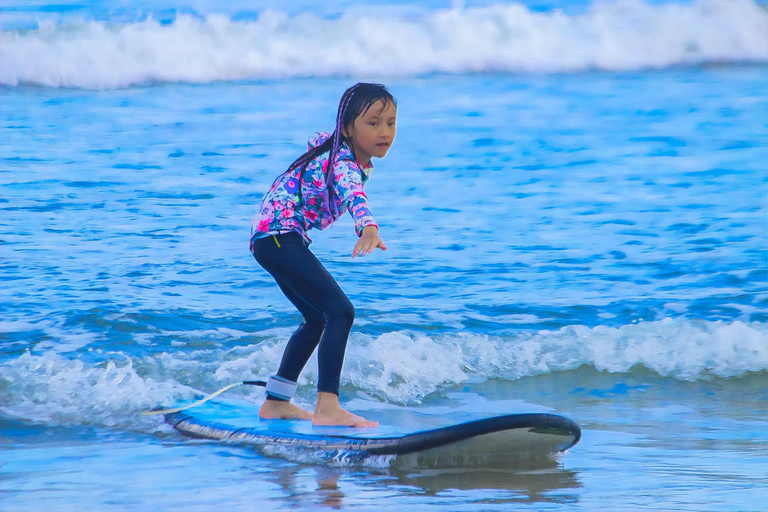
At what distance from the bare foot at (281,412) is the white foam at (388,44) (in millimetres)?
7430

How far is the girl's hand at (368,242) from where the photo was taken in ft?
7.68

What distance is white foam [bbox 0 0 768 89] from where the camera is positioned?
9.77 m

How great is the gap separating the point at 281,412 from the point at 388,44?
310 inches

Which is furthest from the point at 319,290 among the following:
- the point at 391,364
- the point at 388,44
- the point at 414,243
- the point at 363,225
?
the point at 388,44

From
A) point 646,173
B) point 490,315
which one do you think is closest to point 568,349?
point 490,315

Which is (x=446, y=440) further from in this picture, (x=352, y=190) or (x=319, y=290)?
(x=352, y=190)

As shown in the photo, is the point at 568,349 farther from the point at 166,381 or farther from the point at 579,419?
the point at 166,381

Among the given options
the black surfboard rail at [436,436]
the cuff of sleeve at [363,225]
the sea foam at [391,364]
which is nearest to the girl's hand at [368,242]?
the cuff of sleeve at [363,225]

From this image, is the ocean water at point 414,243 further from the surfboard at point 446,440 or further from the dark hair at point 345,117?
the dark hair at point 345,117

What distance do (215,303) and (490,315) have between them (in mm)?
1675

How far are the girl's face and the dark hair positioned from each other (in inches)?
0.5

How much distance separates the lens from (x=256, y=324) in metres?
5.18

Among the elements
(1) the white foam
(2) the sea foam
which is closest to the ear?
(2) the sea foam

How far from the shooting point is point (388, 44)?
10344mm
